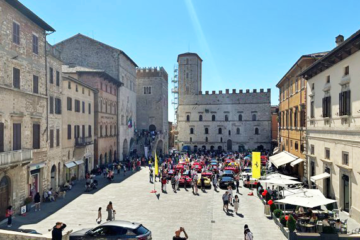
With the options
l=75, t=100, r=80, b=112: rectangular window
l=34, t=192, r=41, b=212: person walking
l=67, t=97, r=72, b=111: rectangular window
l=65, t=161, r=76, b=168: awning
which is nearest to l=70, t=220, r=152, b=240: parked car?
l=34, t=192, r=41, b=212: person walking

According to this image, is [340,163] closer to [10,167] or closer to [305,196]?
[305,196]

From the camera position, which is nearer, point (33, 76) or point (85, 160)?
point (33, 76)

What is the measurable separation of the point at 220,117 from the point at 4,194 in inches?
2245

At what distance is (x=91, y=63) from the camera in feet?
151

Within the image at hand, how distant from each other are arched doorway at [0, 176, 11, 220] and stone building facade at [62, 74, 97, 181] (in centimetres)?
921

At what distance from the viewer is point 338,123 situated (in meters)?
18.7

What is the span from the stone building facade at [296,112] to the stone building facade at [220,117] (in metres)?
32.2

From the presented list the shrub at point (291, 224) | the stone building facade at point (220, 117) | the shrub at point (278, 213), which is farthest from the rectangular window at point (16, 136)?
the stone building facade at point (220, 117)

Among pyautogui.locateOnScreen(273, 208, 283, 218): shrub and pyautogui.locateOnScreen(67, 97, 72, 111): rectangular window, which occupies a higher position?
pyautogui.locateOnScreen(67, 97, 72, 111): rectangular window

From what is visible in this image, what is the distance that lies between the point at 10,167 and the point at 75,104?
13975mm

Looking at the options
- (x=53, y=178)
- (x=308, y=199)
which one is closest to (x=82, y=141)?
(x=53, y=178)

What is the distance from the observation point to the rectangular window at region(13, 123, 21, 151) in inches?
762

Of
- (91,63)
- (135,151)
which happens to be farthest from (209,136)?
(91,63)

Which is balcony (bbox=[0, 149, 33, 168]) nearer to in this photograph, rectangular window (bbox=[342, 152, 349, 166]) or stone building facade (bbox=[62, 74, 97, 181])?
stone building facade (bbox=[62, 74, 97, 181])
